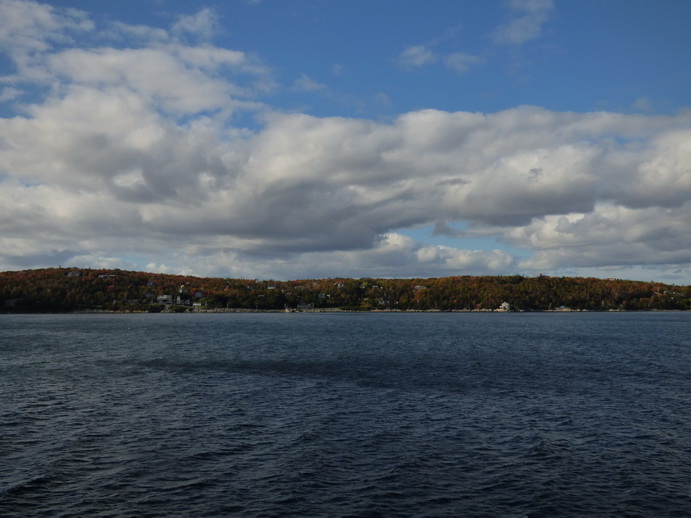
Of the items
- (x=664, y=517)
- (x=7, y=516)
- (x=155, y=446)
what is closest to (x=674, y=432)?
(x=664, y=517)

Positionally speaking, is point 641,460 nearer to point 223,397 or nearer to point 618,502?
point 618,502

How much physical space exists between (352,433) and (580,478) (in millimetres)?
17084

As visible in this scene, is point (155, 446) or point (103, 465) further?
point (155, 446)

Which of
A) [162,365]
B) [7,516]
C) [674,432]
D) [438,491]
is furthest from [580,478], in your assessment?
[162,365]

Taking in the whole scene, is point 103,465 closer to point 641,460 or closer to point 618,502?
point 618,502

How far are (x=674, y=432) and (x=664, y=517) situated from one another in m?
18.7

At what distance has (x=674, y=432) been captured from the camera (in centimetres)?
4122

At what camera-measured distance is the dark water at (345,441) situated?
27781mm

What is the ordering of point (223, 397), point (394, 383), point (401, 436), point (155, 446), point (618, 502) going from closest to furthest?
point (618, 502) < point (155, 446) < point (401, 436) < point (223, 397) < point (394, 383)

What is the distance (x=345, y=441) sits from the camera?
38688 millimetres

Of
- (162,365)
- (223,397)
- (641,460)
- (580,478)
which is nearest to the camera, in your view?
(580,478)

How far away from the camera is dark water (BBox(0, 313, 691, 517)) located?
27781 mm

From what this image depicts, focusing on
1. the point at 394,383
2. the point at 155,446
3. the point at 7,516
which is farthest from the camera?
the point at 394,383

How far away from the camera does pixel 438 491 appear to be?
29141 mm
